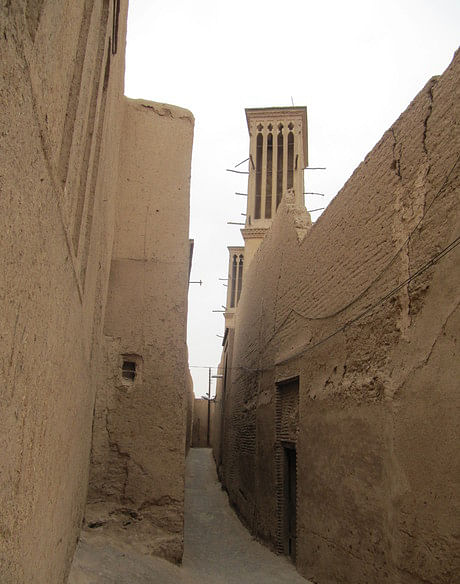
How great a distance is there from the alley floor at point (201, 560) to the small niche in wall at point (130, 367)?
5.64ft

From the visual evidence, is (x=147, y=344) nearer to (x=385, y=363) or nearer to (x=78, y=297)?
(x=385, y=363)

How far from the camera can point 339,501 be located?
16.5 feet

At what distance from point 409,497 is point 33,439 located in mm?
2952

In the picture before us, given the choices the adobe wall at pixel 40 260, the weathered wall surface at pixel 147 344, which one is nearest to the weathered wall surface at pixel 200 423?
the weathered wall surface at pixel 147 344

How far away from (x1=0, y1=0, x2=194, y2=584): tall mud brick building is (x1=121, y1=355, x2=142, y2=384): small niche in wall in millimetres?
20

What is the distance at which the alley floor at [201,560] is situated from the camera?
430 cm

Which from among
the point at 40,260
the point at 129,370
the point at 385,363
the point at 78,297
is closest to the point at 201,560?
the point at 129,370

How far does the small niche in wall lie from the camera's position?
607cm

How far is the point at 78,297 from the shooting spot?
3.05 m

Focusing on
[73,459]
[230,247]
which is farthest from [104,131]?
[230,247]

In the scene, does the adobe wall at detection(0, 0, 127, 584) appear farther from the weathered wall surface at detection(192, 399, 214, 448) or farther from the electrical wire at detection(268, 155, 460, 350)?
the weathered wall surface at detection(192, 399, 214, 448)

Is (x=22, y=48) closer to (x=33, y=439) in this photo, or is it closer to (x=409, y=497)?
(x=33, y=439)

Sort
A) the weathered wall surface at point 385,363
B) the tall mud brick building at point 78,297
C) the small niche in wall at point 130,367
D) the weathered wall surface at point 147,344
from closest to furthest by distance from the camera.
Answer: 1. the tall mud brick building at point 78,297
2. the weathered wall surface at point 385,363
3. the weathered wall surface at point 147,344
4. the small niche in wall at point 130,367

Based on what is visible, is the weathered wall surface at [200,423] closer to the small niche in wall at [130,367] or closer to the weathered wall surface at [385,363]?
the weathered wall surface at [385,363]
